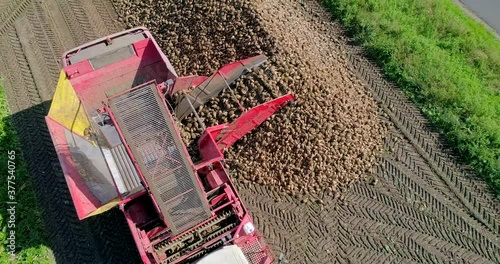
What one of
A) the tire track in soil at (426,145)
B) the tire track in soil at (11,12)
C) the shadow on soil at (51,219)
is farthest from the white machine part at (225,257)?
the tire track in soil at (11,12)

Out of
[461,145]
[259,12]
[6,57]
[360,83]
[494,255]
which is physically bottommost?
[494,255]

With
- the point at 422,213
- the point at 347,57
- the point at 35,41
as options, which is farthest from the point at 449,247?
the point at 35,41

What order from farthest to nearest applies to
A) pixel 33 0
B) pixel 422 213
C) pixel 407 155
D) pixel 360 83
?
pixel 33 0
pixel 360 83
pixel 407 155
pixel 422 213

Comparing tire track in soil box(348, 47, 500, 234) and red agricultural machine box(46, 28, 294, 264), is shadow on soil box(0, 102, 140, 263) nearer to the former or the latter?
red agricultural machine box(46, 28, 294, 264)

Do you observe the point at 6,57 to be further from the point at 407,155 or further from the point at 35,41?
the point at 407,155

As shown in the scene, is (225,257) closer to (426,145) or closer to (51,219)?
(51,219)

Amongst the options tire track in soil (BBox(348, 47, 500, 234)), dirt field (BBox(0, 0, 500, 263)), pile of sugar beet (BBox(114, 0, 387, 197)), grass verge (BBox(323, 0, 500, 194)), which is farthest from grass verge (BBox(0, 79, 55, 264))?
grass verge (BBox(323, 0, 500, 194))

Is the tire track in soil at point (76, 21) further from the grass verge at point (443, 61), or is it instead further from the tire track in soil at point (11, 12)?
the grass verge at point (443, 61)
